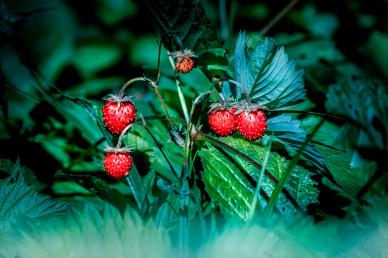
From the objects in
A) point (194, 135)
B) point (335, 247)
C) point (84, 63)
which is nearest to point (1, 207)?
point (194, 135)

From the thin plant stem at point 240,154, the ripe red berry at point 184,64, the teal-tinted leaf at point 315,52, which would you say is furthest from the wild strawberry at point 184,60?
the teal-tinted leaf at point 315,52

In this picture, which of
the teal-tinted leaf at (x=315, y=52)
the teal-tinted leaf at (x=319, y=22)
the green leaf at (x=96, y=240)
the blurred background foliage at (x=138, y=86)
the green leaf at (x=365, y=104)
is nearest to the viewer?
the green leaf at (x=96, y=240)

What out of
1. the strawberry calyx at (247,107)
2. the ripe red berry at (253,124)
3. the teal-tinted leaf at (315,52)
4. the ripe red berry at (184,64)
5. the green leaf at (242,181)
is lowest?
the green leaf at (242,181)

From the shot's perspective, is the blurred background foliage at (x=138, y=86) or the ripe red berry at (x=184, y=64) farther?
the blurred background foliage at (x=138, y=86)

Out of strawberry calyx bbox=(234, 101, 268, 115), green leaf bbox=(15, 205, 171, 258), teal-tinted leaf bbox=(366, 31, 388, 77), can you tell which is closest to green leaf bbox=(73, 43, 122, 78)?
strawberry calyx bbox=(234, 101, 268, 115)

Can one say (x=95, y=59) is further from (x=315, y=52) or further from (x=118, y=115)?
(x=315, y=52)

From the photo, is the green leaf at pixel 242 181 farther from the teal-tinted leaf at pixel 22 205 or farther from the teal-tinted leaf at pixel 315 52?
the teal-tinted leaf at pixel 315 52

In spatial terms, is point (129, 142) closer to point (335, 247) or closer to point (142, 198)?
point (142, 198)

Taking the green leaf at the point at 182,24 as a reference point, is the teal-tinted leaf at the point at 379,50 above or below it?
below

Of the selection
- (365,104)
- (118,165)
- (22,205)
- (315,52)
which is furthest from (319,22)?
(22,205)
